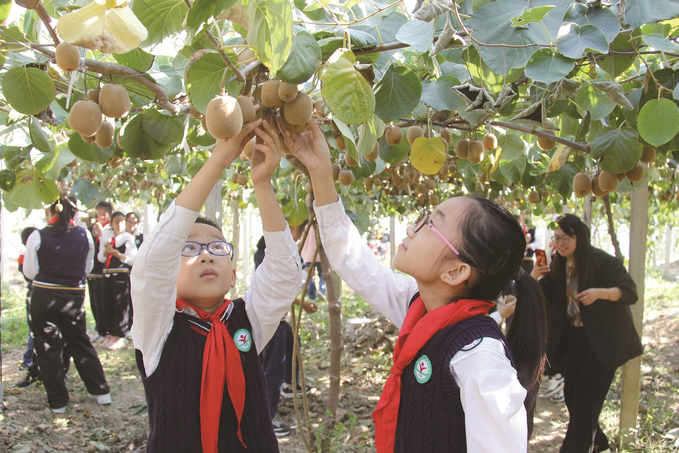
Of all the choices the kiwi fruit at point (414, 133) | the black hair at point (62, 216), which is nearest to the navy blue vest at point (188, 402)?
the kiwi fruit at point (414, 133)

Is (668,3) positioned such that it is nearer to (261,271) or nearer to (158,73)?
(261,271)

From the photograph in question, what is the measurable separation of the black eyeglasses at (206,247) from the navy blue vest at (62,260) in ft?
9.01

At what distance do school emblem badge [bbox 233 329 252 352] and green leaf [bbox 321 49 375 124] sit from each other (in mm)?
689

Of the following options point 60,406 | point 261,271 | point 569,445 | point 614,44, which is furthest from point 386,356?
point 614,44

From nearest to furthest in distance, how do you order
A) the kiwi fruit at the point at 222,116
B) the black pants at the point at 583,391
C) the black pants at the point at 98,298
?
the kiwi fruit at the point at 222,116 → the black pants at the point at 583,391 → the black pants at the point at 98,298

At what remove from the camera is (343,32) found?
3.12 ft

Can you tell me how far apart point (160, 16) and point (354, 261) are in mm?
721

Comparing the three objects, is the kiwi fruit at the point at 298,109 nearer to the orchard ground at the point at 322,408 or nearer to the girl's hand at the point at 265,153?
the girl's hand at the point at 265,153

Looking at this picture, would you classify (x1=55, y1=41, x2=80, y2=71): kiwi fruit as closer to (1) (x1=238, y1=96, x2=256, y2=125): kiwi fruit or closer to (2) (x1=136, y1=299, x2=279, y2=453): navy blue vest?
(1) (x1=238, y1=96, x2=256, y2=125): kiwi fruit

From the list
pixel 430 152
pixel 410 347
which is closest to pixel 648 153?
pixel 430 152

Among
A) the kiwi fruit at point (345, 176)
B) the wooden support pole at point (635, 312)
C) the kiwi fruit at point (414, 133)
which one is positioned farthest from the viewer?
the wooden support pole at point (635, 312)

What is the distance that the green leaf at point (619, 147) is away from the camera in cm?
137

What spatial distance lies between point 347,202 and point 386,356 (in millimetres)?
2847

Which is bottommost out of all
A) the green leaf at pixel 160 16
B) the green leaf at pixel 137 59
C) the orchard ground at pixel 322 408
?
the orchard ground at pixel 322 408
